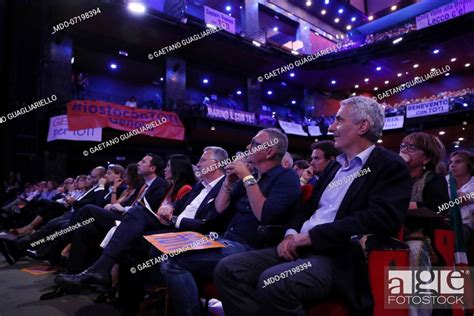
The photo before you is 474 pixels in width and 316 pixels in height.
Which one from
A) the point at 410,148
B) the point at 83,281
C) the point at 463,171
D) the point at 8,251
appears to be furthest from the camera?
the point at 8,251

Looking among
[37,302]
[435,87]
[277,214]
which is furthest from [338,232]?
[435,87]

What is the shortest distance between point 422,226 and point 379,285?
0.48 meters

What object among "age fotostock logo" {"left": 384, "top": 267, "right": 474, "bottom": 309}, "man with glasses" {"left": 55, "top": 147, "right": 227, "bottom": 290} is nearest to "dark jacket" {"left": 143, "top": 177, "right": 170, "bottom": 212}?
"man with glasses" {"left": 55, "top": 147, "right": 227, "bottom": 290}

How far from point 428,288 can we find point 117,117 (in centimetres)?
891

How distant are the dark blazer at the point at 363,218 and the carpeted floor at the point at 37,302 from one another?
1.91 meters

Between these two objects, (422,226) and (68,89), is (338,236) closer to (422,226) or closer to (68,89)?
(422,226)

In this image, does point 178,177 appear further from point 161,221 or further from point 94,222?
point 94,222

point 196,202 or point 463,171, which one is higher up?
point 463,171

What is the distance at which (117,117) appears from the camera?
9.12 m

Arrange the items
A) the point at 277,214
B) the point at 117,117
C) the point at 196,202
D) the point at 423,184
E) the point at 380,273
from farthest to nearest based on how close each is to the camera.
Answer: the point at 117,117 → the point at 196,202 → the point at 423,184 → the point at 277,214 → the point at 380,273

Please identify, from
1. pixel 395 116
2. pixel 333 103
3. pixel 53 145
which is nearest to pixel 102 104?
pixel 53 145

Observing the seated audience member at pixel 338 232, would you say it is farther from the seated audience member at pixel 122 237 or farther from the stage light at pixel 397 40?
the stage light at pixel 397 40

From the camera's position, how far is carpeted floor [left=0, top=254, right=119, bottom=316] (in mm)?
2543

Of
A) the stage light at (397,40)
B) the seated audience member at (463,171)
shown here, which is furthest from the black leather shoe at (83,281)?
the stage light at (397,40)
